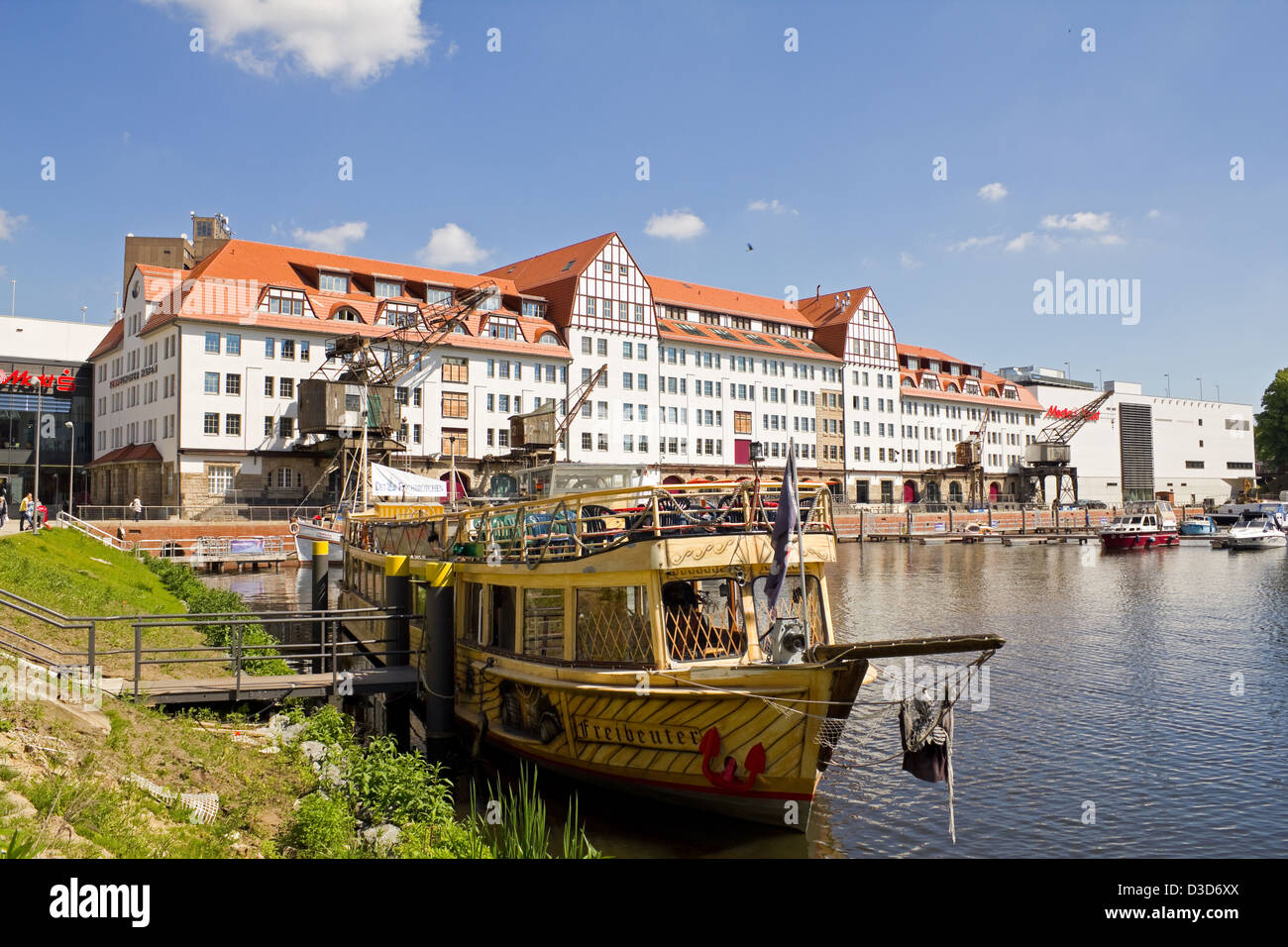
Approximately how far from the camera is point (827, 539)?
1491 cm

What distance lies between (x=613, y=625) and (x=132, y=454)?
61930mm

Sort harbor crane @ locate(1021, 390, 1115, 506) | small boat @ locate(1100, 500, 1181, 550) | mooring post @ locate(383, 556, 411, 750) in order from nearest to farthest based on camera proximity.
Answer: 1. mooring post @ locate(383, 556, 411, 750)
2. small boat @ locate(1100, 500, 1181, 550)
3. harbor crane @ locate(1021, 390, 1115, 506)

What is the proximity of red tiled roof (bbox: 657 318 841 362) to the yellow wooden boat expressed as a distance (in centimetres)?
6858

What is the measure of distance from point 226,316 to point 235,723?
5344 centimetres

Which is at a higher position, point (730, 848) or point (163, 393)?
point (163, 393)

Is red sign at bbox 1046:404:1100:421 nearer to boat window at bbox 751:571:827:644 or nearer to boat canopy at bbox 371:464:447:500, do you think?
boat canopy at bbox 371:464:447:500

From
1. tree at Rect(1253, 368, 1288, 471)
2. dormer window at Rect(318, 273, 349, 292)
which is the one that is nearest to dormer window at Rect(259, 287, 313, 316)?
dormer window at Rect(318, 273, 349, 292)

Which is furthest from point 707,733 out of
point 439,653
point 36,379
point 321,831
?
point 36,379

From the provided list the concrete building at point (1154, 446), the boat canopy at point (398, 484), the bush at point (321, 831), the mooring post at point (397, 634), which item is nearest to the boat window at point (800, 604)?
the bush at point (321, 831)

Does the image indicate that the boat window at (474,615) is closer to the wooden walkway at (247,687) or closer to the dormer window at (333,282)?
the wooden walkway at (247,687)

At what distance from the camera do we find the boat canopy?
40375mm

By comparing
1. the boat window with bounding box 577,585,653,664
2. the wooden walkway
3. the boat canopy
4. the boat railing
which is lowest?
the wooden walkway
